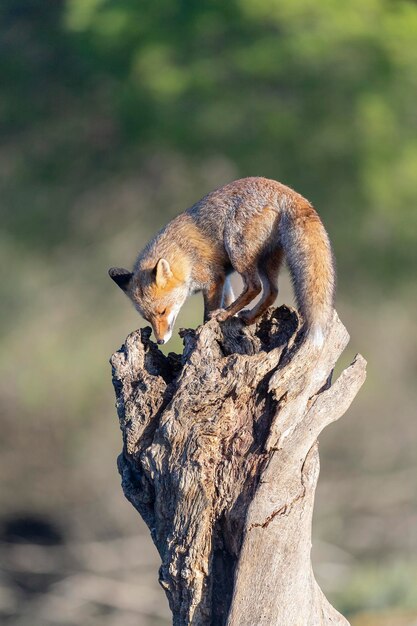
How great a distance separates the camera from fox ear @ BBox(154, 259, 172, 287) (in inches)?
207

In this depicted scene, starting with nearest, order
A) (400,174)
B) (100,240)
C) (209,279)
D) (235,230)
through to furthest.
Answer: (235,230) → (209,279) → (400,174) → (100,240)

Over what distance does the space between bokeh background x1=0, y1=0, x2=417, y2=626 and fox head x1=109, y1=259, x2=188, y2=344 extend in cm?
610

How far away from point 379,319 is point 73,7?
5.99 meters

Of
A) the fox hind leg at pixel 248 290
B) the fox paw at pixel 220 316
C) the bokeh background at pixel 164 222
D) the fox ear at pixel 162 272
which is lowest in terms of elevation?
the fox paw at pixel 220 316

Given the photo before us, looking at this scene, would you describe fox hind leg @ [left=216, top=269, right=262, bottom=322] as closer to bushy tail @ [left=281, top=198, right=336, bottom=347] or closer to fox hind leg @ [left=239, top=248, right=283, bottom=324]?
fox hind leg @ [left=239, top=248, right=283, bottom=324]

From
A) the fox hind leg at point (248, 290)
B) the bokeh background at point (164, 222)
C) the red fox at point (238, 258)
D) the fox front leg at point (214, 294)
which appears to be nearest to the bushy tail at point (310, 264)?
the red fox at point (238, 258)

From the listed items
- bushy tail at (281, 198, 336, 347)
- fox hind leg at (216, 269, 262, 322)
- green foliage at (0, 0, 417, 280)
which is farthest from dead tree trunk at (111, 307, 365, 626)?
green foliage at (0, 0, 417, 280)

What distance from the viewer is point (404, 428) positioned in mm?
12203

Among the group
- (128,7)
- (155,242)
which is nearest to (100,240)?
(128,7)

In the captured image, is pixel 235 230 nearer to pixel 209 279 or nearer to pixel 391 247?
pixel 209 279

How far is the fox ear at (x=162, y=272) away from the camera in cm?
526

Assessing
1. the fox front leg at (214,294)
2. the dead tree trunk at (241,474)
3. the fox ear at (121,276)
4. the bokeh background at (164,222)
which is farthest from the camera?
the bokeh background at (164,222)

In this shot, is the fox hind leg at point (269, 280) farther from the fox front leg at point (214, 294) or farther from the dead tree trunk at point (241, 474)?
the dead tree trunk at point (241, 474)

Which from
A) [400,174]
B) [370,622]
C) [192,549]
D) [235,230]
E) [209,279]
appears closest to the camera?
[192,549]
